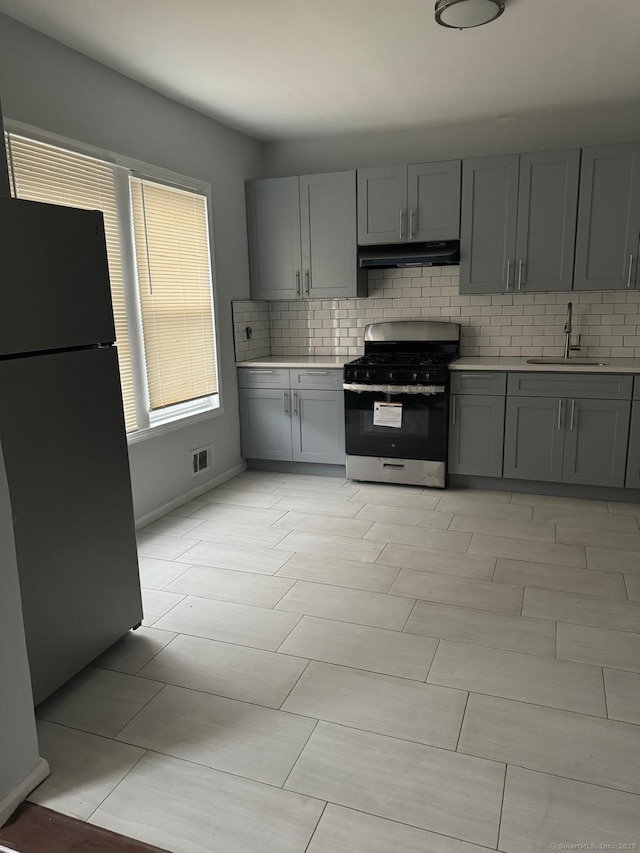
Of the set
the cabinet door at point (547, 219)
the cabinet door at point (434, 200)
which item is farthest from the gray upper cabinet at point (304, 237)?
the cabinet door at point (547, 219)

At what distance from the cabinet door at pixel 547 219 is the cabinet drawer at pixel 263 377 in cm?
188

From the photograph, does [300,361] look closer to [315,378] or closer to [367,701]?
[315,378]

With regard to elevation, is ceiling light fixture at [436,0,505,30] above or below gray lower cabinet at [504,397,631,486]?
above

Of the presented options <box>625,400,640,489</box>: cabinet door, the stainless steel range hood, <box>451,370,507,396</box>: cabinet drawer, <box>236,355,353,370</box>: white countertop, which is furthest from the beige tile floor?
the stainless steel range hood

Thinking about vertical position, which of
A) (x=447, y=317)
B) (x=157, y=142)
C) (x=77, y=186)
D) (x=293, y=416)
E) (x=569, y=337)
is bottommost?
(x=293, y=416)

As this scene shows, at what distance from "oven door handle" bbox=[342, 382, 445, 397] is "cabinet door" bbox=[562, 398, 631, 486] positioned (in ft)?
2.92

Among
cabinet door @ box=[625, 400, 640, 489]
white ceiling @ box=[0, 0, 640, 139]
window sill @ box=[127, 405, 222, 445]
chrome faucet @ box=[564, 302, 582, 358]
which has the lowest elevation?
cabinet door @ box=[625, 400, 640, 489]

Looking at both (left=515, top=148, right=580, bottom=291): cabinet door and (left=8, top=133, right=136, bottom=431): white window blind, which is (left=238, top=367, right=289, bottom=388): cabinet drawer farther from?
(left=515, top=148, right=580, bottom=291): cabinet door

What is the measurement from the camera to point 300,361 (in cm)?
483

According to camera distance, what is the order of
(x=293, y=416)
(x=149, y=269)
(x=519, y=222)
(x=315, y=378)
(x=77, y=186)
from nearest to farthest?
(x=77, y=186), (x=149, y=269), (x=519, y=222), (x=315, y=378), (x=293, y=416)

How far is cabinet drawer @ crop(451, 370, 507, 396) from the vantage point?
4.16 m

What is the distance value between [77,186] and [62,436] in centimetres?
169

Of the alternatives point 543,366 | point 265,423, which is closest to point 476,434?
point 543,366

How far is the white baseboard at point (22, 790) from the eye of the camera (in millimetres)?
1651
